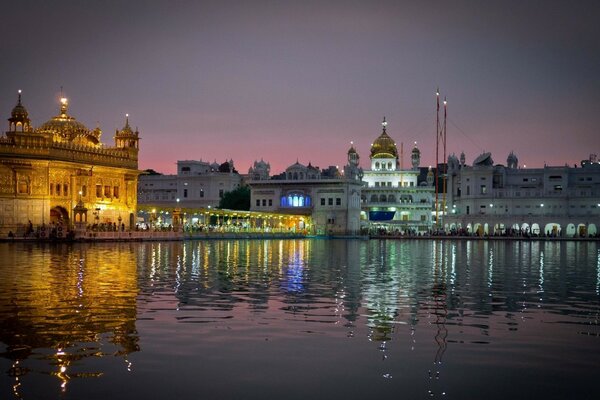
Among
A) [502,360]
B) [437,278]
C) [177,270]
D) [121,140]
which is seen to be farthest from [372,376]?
[121,140]

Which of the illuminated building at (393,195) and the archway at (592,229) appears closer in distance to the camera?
the archway at (592,229)

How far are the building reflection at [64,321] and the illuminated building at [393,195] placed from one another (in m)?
96.7

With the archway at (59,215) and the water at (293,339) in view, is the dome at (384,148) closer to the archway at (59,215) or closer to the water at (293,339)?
the archway at (59,215)

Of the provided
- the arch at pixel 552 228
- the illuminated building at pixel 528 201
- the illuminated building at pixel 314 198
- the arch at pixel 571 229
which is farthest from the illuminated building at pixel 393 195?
the arch at pixel 571 229

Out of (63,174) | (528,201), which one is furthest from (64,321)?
(528,201)

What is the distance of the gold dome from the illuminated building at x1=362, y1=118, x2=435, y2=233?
53523 mm

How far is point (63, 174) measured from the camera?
6519cm

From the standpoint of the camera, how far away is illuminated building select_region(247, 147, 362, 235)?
107188 mm

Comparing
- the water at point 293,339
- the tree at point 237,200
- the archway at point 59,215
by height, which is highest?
the tree at point 237,200

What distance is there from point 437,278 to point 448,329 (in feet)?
36.6

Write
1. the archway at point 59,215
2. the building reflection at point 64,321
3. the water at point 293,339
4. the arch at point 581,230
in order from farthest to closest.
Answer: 1. the arch at point 581,230
2. the archway at point 59,215
3. the building reflection at point 64,321
4. the water at point 293,339

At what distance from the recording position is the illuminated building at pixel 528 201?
10475 centimetres

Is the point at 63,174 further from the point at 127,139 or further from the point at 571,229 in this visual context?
the point at 571,229

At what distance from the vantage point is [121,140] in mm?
76375
